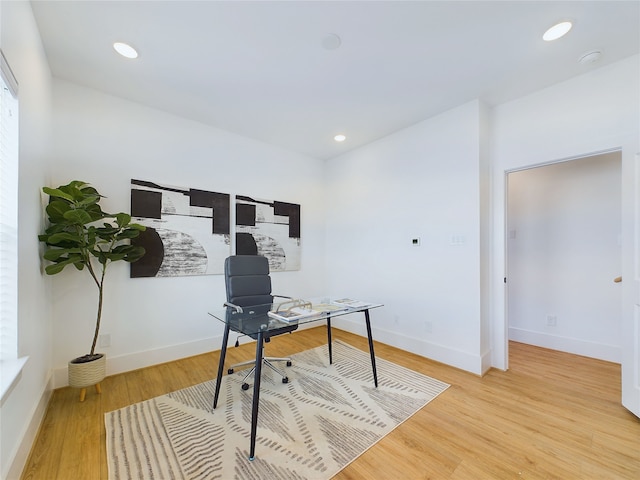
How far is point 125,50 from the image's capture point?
6.82 feet

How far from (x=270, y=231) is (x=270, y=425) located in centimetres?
246

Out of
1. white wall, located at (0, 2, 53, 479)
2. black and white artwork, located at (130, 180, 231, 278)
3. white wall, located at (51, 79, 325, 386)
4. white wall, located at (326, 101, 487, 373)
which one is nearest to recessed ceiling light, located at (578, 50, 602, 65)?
white wall, located at (326, 101, 487, 373)

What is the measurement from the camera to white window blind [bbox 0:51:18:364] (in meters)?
1.46

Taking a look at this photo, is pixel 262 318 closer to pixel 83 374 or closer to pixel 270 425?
pixel 270 425

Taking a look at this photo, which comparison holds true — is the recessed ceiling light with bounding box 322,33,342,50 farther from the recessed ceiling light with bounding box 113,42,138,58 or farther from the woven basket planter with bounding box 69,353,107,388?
the woven basket planter with bounding box 69,353,107,388

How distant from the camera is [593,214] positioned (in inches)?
122

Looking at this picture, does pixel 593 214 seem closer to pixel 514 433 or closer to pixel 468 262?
pixel 468 262

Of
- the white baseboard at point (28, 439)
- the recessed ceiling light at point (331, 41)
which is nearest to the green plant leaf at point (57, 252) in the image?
the white baseboard at point (28, 439)

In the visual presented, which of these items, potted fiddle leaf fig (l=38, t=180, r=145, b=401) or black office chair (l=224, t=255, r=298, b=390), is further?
black office chair (l=224, t=255, r=298, b=390)

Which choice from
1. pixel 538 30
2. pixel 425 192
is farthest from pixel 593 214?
pixel 538 30

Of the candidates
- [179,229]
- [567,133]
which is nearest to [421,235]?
[567,133]

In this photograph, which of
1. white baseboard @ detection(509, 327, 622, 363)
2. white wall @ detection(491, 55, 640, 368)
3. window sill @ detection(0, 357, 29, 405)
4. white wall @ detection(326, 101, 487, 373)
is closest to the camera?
window sill @ detection(0, 357, 29, 405)

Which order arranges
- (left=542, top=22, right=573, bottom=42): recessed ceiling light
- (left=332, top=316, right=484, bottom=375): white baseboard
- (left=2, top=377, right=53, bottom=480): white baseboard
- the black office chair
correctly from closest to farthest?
(left=2, top=377, right=53, bottom=480): white baseboard
(left=542, top=22, right=573, bottom=42): recessed ceiling light
the black office chair
(left=332, top=316, right=484, bottom=375): white baseboard

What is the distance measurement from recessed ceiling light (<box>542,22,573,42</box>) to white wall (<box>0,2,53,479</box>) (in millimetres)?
3296
